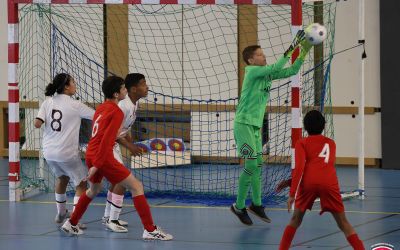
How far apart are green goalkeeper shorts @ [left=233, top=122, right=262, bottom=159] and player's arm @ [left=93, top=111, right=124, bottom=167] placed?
1.81 meters

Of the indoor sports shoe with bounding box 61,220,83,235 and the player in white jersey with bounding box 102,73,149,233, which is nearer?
the indoor sports shoe with bounding box 61,220,83,235

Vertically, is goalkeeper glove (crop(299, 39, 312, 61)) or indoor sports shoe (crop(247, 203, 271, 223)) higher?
goalkeeper glove (crop(299, 39, 312, 61))

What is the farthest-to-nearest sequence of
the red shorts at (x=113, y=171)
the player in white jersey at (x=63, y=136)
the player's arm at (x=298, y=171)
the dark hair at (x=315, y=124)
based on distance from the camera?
1. the player in white jersey at (x=63, y=136)
2. the red shorts at (x=113, y=171)
3. the dark hair at (x=315, y=124)
4. the player's arm at (x=298, y=171)

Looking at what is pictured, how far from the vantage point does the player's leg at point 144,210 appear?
33.4ft

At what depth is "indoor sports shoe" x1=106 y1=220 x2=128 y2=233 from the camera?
35.7 feet

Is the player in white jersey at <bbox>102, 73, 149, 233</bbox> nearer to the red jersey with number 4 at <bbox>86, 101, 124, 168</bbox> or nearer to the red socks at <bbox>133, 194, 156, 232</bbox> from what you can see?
the red jersey with number 4 at <bbox>86, 101, 124, 168</bbox>

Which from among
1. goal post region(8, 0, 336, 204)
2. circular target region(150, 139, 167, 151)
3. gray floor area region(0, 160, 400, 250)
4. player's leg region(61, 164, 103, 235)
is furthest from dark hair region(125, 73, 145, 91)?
circular target region(150, 139, 167, 151)

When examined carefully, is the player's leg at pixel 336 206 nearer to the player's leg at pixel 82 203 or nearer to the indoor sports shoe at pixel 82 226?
the player's leg at pixel 82 203

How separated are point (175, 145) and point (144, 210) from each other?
6.99 metres

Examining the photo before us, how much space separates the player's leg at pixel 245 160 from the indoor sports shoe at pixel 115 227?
53.5 inches

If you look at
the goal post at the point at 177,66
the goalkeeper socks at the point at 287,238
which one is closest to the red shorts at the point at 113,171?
the goalkeeper socks at the point at 287,238

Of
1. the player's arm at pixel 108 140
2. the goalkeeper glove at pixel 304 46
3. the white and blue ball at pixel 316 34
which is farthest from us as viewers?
the goalkeeper glove at pixel 304 46

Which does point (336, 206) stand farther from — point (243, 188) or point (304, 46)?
point (243, 188)

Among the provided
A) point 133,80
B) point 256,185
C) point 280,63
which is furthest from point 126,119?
point 280,63
